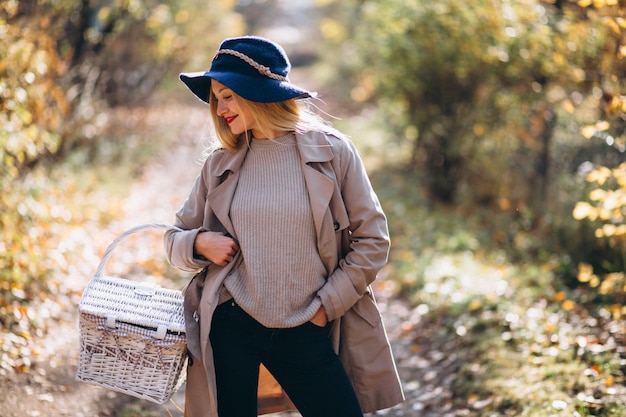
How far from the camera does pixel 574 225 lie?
7012mm

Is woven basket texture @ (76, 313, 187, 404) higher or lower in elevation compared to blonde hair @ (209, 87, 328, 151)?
lower

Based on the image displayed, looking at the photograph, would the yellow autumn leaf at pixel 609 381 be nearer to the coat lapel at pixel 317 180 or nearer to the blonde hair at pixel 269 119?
the coat lapel at pixel 317 180

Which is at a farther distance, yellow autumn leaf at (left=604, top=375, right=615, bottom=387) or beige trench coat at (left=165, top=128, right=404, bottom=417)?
yellow autumn leaf at (left=604, top=375, right=615, bottom=387)

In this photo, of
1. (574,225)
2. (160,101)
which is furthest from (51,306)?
(160,101)

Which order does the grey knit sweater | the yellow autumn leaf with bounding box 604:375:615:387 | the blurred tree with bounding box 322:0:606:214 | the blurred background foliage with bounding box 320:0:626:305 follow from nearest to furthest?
the grey knit sweater < the yellow autumn leaf with bounding box 604:375:615:387 < the blurred background foliage with bounding box 320:0:626:305 < the blurred tree with bounding box 322:0:606:214

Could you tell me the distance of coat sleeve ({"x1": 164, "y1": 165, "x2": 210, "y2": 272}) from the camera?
2.78 metres

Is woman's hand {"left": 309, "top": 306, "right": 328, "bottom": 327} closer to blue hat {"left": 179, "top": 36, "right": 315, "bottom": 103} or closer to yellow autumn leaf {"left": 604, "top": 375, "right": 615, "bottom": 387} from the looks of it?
blue hat {"left": 179, "top": 36, "right": 315, "bottom": 103}

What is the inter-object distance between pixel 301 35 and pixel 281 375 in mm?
35728

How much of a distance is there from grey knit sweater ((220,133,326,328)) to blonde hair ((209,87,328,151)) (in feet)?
0.29

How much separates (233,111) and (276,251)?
637mm

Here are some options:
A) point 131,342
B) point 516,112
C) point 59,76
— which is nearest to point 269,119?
point 131,342

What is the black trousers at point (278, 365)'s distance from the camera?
2633mm

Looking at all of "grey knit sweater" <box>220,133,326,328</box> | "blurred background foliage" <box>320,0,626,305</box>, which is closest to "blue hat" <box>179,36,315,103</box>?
"grey knit sweater" <box>220,133,326,328</box>

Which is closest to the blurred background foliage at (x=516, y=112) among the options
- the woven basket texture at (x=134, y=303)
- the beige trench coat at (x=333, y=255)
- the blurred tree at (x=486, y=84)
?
the blurred tree at (x=486, y=84)
